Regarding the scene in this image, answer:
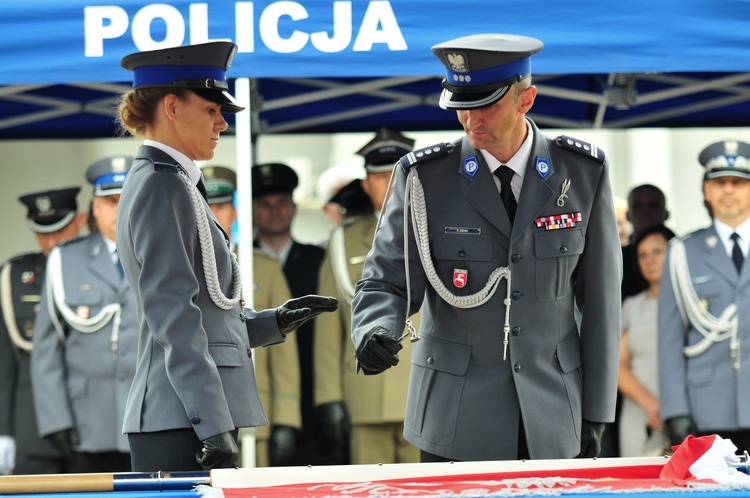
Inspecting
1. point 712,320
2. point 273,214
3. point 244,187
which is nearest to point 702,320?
point 712,320

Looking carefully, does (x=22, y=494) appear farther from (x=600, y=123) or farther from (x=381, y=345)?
(x=600, y=123)

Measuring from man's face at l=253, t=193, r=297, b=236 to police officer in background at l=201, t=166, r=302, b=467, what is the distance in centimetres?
36

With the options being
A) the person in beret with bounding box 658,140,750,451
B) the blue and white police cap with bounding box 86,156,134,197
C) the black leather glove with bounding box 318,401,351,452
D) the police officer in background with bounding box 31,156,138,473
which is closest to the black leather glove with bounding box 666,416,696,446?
the person in beret with bounding box 658,140,750,451

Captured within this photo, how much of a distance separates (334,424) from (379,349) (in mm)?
3304

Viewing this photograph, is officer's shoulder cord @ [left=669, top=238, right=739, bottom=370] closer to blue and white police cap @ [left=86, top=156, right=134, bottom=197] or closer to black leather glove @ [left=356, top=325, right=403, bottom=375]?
blue and white police cap @ [left=86, top=156, right=134, bottom=197]

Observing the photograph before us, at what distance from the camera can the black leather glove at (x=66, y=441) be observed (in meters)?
6.07

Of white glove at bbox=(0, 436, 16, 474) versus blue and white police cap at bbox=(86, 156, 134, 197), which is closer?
blue and white police cap at bbox=(86, 156, 134, 197)

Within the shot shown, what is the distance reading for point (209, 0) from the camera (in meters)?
4.60

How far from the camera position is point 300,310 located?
10.9 ft

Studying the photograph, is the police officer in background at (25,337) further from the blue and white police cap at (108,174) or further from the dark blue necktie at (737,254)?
the dark blue necktie at (737,254)

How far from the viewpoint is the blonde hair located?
10.6ft

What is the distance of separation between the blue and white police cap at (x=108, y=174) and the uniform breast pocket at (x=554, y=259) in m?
3.45

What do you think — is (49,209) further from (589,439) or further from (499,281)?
(589,439)

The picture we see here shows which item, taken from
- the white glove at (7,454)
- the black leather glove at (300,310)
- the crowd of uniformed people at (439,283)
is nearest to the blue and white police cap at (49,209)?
the white glove at (7,454)
